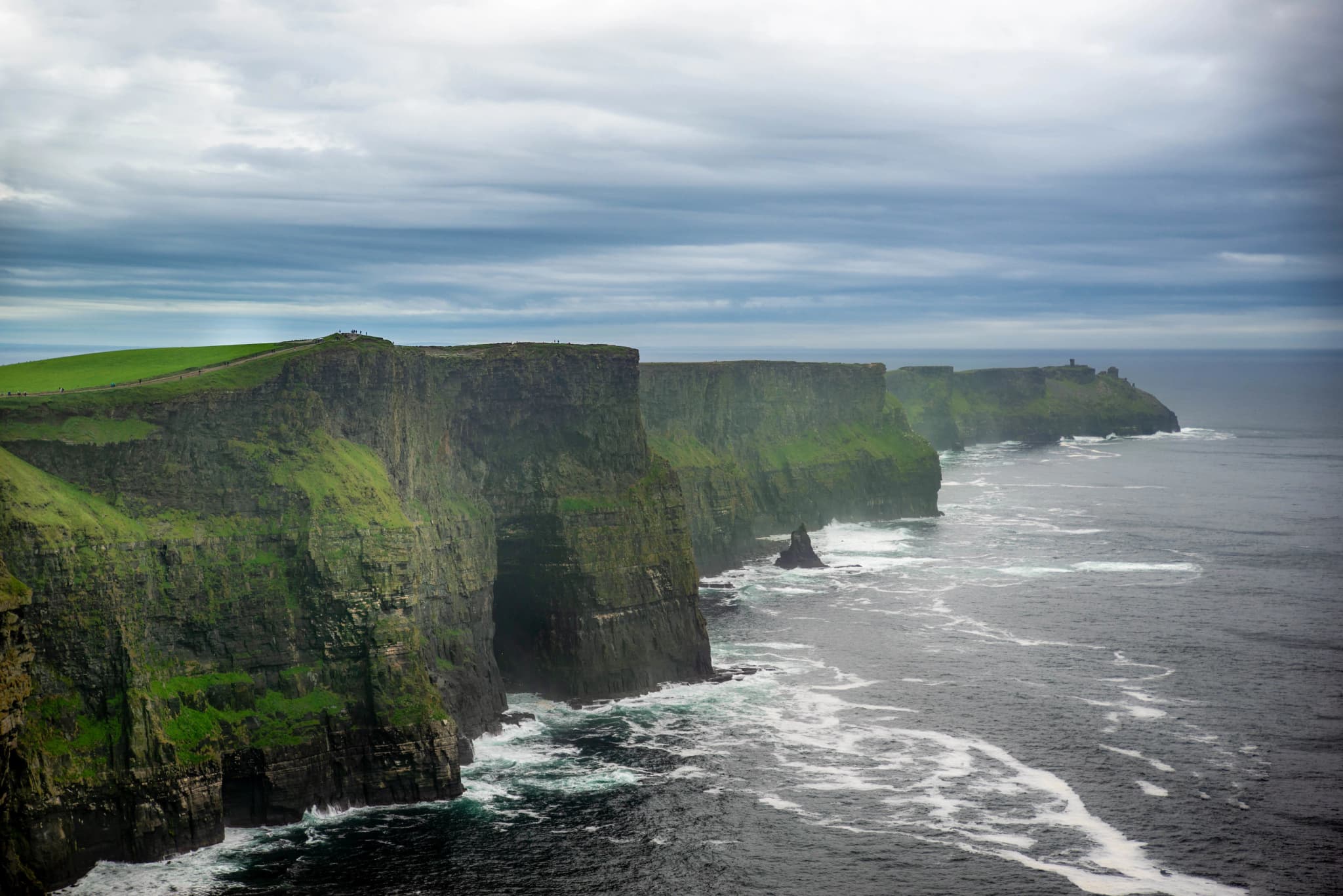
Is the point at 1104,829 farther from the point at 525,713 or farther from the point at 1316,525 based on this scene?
the point at 1316,525

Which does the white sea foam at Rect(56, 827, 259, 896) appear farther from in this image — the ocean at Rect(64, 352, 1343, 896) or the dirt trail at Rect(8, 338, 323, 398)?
the dirt trail at Rect(8, 338, 323, 398)

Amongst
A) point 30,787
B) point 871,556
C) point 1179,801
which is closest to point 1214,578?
point 871,556

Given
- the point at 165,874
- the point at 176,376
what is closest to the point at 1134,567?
the point at 176,376

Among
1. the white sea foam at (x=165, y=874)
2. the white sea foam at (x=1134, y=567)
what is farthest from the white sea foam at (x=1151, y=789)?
the white sea foam at (x=1134, y=567)

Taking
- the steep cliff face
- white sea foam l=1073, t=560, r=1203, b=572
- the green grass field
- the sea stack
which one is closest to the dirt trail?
the green grass field

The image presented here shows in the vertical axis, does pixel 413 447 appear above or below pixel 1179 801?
above

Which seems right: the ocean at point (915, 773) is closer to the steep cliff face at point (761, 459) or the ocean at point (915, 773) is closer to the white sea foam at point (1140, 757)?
the white sea foam at point (1140, 757)
